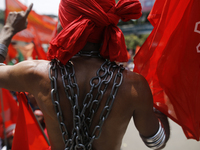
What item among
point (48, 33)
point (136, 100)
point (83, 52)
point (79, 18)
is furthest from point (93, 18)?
point (48, 33)

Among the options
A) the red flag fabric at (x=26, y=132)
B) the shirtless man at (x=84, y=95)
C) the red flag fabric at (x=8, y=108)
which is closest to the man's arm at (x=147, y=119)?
the shirtless man at (x=84, y=95)

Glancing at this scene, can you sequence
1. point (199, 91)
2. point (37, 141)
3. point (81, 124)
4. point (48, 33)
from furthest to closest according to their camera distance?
1. point (48, 33)
2. point (37, 141)
3. point (199, 91)
4. point (81, 124)

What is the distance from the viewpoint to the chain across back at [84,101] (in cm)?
96

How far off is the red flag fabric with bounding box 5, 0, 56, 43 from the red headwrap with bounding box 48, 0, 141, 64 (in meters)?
2.85

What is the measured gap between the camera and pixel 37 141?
1579 mm

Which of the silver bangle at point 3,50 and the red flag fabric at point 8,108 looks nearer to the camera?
the silver bangle at point 3,50

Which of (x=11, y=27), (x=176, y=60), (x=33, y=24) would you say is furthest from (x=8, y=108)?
(x=176, y=60)

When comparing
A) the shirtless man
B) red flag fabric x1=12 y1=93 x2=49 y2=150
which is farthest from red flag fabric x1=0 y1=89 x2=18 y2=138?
the shirtless man

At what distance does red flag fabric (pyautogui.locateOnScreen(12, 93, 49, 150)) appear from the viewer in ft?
4.91

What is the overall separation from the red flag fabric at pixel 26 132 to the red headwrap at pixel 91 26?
2.45ft

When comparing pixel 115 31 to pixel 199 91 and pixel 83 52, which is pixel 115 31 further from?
pixel 199 91

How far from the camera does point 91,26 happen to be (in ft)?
3.36

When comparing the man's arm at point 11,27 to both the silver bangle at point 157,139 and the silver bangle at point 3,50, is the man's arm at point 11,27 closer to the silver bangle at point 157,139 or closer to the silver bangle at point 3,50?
the silver bangle at point 3,50

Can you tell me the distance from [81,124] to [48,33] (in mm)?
4795
